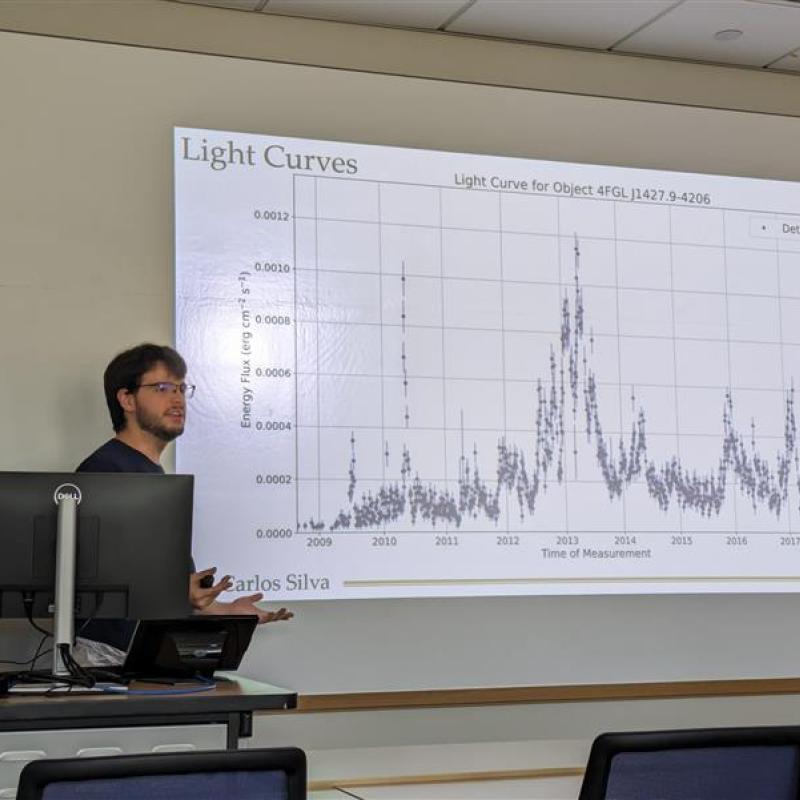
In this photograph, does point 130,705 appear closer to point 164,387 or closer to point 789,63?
point 164,387

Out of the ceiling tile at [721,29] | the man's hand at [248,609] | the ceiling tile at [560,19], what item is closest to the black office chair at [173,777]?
the man's hand at [248,609]

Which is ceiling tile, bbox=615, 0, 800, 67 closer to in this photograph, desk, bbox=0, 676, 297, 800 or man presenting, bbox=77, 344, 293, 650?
man presenting, bbox=77, 344, 293, 650

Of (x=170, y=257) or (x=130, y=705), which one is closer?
(x=130, y=705)

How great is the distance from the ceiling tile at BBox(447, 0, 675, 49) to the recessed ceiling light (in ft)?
0.89

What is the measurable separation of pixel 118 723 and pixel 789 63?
3.26 meters

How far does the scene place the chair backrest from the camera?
6.17ft

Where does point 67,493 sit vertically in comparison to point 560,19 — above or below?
below

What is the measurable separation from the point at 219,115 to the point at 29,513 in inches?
61.2

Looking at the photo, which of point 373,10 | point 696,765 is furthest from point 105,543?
point 373,10

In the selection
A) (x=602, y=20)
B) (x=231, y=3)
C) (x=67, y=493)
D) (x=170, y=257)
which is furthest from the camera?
(x=602, y=20)

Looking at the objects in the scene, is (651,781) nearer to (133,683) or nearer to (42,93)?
(133,683)

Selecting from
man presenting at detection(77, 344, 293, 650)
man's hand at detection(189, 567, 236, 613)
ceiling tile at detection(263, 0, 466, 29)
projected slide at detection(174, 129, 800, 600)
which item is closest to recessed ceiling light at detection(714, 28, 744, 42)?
projected slide at detection(174, 129, 800, 600)

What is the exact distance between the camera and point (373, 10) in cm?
402

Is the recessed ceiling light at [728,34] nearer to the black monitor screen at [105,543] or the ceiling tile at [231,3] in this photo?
the ceiling tile at [231,3]
